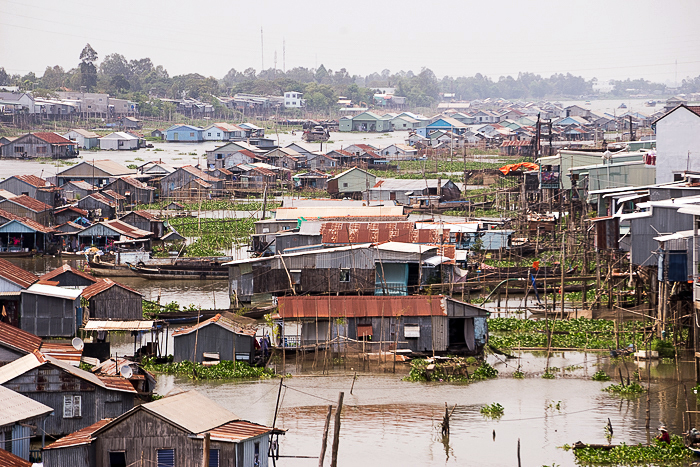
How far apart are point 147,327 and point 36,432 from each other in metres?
6.36

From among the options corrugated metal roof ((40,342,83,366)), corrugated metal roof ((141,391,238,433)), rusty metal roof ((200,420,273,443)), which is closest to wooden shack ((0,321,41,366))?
corrugated metal roof ((40,342,83,366))

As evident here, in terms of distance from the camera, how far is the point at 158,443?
1201 cm

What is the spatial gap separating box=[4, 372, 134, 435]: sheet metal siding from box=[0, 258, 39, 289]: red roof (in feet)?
19.5

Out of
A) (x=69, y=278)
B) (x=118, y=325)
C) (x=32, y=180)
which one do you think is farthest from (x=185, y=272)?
(x=32, y=180)

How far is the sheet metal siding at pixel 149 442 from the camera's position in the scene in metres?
11.9

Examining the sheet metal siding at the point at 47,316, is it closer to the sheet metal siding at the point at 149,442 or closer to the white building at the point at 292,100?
the sheet metal siding at the point at 149,442

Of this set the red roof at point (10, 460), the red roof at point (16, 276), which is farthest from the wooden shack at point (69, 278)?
the red roof at point (10, 460)

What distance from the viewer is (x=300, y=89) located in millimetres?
129875

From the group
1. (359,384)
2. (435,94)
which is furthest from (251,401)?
(435,94)

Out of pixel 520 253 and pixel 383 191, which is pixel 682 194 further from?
pixel 383 191

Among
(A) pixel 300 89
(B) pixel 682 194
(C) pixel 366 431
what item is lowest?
(C) pixel 366 431

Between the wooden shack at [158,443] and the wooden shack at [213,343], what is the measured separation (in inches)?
281

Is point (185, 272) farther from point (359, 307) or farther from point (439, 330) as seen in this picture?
point (439, 330)

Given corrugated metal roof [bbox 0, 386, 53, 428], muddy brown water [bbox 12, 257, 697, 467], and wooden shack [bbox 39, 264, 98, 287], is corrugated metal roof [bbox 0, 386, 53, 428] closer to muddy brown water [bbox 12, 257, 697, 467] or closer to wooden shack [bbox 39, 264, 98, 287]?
muddy brown water [bbox 12, 257, 697, 467]
